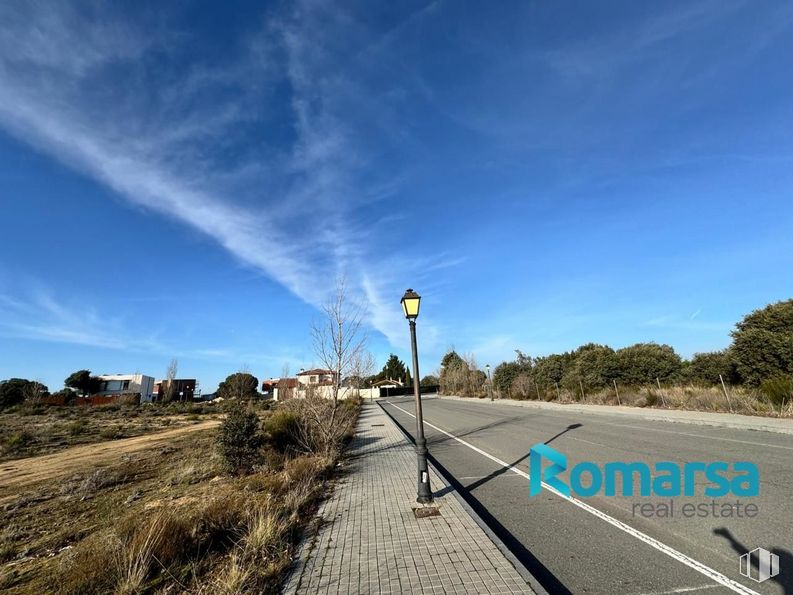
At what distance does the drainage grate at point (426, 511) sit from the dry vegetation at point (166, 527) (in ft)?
5.55

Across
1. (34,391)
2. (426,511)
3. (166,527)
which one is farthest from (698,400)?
(34,391)

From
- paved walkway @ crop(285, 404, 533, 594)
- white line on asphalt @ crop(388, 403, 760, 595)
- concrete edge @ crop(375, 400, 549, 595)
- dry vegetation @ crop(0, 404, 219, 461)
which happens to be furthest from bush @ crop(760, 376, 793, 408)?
dry vegetation @ crop(0, 404, 219, 461)

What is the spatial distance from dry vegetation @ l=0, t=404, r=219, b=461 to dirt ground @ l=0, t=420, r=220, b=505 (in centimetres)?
222

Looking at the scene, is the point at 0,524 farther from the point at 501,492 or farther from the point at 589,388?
the point at 589,388

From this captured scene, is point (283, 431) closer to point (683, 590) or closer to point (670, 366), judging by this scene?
point (683, 590)

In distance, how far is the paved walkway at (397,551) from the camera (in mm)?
3955

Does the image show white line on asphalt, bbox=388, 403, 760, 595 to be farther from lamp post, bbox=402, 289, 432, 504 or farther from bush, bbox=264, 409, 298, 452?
bush, bbox=264, 409, 298, 452

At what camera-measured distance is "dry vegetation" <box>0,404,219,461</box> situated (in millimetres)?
21500

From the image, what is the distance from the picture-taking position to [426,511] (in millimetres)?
6230

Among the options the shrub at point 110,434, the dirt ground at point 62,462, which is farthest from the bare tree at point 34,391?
the dirt ground at point 62,462

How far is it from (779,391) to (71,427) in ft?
128

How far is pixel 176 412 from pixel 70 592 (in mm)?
42679

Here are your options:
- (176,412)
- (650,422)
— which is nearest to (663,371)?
(650,422)

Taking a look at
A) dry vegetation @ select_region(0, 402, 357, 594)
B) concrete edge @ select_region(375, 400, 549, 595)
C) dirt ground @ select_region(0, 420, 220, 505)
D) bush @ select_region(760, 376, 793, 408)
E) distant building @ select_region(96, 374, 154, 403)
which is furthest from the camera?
distant building @ select_region(96, 374, 154, 403)
